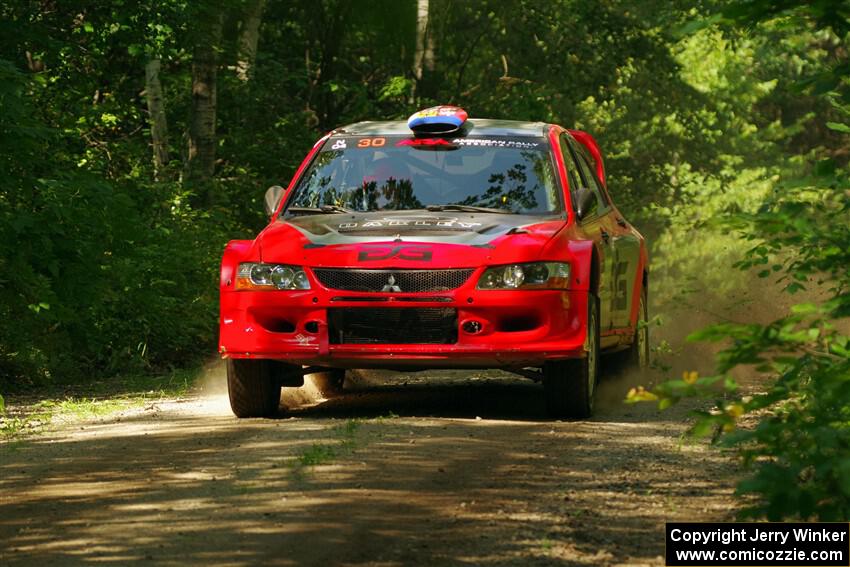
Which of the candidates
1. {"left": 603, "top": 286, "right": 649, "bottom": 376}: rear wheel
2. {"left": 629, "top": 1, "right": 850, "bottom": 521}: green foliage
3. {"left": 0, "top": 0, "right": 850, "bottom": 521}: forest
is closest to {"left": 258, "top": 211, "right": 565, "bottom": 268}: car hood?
{"left": 0, "top": 0, "right": 850, "bottom": 521}: forest

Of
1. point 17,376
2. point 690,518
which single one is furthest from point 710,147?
point 690,518

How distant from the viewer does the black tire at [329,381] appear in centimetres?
1295

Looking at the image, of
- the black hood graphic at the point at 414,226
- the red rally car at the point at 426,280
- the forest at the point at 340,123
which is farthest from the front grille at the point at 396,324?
the forest at the point at 340,123

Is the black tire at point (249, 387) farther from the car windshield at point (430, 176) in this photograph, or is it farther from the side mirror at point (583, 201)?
the side mirror at point (583, 201)

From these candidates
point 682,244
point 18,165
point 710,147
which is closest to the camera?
point 18,165

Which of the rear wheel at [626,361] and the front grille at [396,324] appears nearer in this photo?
the front grille at [396,324]

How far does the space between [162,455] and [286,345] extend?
1.67 m

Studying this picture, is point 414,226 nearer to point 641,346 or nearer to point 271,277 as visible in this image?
point 271,277

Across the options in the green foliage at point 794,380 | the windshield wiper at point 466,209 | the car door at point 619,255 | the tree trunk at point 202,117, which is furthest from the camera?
the tree trunk at point 202,117

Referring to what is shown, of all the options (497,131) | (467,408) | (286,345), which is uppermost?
(497,131)

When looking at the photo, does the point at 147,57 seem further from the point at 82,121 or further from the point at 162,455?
the point at 162,455

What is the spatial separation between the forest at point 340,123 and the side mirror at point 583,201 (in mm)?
1187

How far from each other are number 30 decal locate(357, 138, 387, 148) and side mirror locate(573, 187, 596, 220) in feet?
4.85

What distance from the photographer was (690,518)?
6977mm
